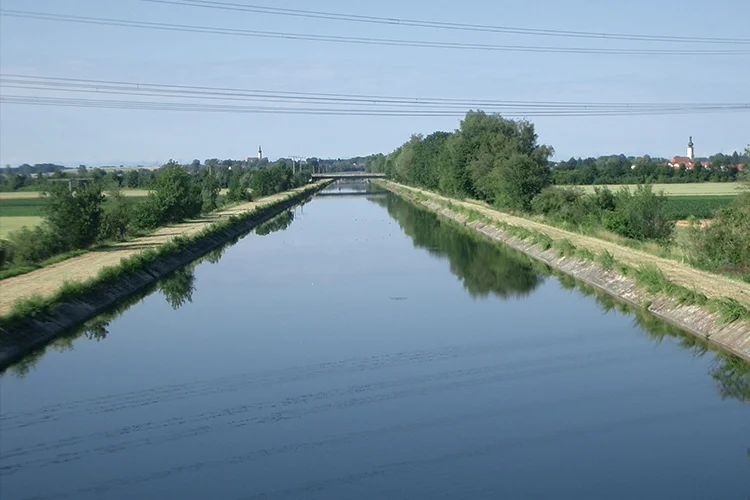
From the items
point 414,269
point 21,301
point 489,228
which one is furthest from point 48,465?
point 489,228

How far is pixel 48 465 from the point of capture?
36.0ft

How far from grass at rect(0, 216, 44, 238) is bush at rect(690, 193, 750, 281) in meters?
27.6

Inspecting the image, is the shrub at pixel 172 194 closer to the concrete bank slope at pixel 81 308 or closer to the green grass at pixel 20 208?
the green grass at pixel 20 208

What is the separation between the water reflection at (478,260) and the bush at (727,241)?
15.8 ft

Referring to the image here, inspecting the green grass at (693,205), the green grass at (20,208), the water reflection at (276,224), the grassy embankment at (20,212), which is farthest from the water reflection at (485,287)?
the green grass at (20,208)

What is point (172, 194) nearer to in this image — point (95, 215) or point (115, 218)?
point (115, 218)

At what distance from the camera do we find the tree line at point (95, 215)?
30422mm

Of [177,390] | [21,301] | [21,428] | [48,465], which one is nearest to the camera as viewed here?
[48,465]

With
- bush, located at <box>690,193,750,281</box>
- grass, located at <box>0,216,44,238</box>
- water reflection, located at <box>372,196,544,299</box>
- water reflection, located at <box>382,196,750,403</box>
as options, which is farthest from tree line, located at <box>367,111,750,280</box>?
A: grass, located at <box>0,216,44,238</box>

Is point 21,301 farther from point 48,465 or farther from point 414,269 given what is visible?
point 414,269

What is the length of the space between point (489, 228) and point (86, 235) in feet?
68.0

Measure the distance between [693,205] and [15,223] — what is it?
125 feet

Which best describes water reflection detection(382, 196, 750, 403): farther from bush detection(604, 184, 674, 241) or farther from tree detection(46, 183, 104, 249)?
tree detection(46, 183, 104, 249)

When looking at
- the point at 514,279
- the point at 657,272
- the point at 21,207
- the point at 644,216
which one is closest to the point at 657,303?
the point at 657,272
